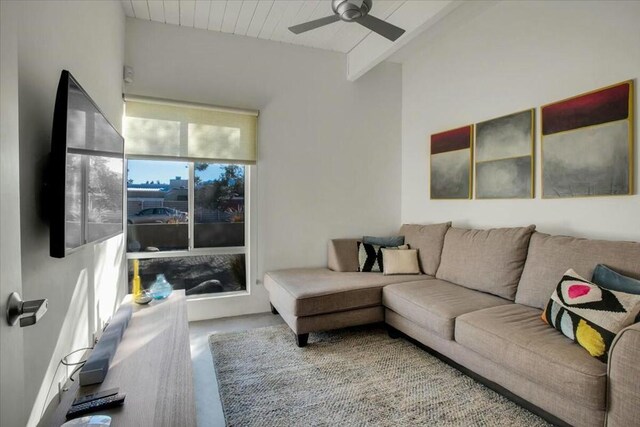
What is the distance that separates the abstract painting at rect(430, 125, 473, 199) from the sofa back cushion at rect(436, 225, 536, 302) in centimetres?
50

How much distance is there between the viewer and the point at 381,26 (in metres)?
2.34

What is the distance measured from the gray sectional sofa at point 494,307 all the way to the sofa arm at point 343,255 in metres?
0.01

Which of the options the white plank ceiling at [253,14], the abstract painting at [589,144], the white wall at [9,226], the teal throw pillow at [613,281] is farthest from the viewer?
the white plank ceiling at [253,14]

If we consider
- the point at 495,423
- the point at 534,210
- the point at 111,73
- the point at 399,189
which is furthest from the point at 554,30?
the point at 111,73

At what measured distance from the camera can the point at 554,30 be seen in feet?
8.07

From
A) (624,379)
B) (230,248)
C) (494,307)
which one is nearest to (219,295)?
(230,248)

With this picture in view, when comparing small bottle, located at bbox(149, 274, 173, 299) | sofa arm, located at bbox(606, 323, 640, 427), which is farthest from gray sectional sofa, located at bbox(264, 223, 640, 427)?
small bottle, located at bbox(149, 274, 173, 299)

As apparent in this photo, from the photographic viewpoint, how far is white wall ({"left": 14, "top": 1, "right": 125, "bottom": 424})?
1.12 meters

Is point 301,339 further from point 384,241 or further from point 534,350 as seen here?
point 534,350

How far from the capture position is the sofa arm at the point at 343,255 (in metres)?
3.41

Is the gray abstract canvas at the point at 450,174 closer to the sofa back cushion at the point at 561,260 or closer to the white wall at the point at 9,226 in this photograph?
the sofa back cushion at the point at 561,260

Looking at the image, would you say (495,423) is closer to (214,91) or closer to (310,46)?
(214,91)

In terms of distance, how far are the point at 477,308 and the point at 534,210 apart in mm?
1009

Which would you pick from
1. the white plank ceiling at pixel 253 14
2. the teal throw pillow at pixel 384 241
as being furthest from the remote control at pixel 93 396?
the white plank ceiling at pixel 253 14
